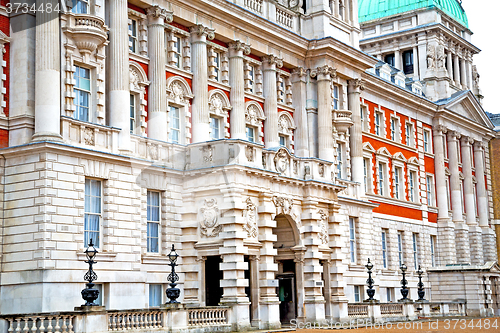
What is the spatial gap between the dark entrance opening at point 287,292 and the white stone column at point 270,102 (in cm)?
685

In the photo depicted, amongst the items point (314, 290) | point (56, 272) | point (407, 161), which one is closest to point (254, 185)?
point (314, 290)

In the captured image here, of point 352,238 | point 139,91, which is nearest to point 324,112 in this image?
point 352,238

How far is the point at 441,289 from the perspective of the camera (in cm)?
5444

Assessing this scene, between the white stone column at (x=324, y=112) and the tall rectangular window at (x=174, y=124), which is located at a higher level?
the white stone column at (x=324, y=112)

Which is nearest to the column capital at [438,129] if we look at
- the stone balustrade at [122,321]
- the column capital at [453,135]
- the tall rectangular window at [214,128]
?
the column capital at [453,135]

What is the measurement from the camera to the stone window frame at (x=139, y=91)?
3266 cm

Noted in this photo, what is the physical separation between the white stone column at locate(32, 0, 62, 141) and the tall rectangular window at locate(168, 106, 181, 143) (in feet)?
24.3

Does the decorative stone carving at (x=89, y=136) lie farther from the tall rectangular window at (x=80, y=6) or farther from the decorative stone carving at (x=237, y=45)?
the decorative stone carving at (x=237, y=45)

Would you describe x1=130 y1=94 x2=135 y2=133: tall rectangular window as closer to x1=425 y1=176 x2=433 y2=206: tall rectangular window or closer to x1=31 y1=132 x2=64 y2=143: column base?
x1=31 y1=132 x2=64 y2=143: column base

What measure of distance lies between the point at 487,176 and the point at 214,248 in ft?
144

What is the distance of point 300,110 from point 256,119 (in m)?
4.14

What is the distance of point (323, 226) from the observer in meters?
37.0

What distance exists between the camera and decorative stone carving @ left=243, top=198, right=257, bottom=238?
A: 105 ft

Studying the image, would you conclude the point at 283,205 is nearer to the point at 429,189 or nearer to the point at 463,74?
the point at 429,189
